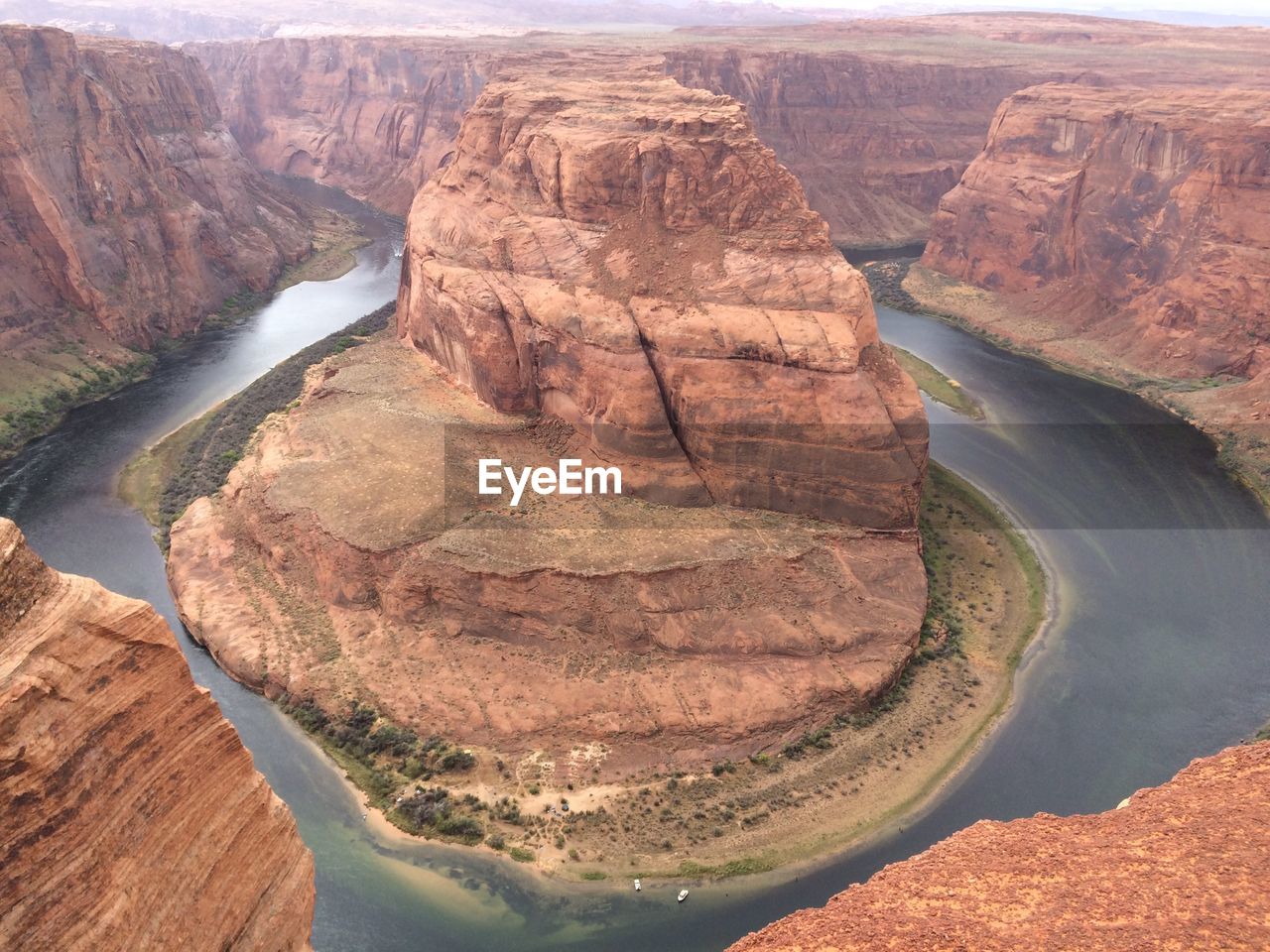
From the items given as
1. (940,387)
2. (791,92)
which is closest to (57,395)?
(940,387)

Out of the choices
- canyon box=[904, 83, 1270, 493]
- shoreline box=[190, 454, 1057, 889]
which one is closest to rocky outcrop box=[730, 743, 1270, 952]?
shoreline box=[190, 454, 1057, 889]

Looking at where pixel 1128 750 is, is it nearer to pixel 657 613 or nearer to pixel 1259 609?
pixel 1259 609

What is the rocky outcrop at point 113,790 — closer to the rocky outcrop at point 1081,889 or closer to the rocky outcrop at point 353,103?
the rocky outcrop at point 1081,889

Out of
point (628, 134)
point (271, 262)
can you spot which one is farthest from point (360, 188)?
point (628, 134)

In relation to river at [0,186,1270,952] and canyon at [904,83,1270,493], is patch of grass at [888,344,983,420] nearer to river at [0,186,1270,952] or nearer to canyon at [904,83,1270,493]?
river at [0,186,1270,952]

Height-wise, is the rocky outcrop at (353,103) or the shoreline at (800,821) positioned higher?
the rocky outcrop at (353,103)

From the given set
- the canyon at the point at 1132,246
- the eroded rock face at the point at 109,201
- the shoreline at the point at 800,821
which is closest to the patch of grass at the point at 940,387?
the canyon at the point at 1132,246
